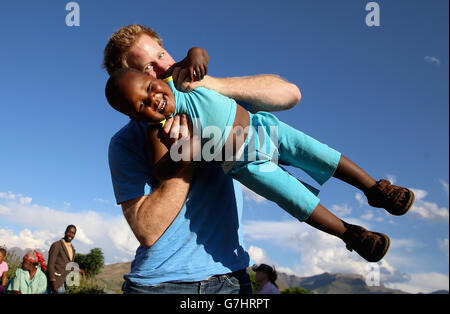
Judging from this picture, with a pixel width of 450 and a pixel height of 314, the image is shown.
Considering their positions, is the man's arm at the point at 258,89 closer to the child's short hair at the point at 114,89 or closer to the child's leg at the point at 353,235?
the child's short hair at the point at 114,89

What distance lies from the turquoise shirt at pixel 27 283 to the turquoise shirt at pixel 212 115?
5564mm

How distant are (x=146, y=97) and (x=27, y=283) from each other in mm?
5703

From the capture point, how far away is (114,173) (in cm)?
201

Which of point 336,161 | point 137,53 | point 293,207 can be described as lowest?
point 293,207

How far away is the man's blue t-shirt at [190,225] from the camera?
1865mm

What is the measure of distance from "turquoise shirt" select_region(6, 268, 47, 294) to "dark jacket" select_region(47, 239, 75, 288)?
28 cm

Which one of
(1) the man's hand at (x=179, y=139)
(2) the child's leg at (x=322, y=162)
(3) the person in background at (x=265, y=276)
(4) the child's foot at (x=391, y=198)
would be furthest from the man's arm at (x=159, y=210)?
(3) the person in background at (x=265, y=276)

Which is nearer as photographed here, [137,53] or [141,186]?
[141,186]

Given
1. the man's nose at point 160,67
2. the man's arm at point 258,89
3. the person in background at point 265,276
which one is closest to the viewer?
the man's arm at point 258,89

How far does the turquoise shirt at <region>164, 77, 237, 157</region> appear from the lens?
1945 millimetres

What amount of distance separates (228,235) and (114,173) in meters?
0.69
